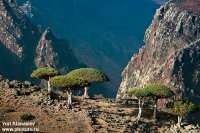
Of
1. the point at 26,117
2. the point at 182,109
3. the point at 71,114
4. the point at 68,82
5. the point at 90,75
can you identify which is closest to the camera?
the point at 26,117

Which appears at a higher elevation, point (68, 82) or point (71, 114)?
point (68, 82)

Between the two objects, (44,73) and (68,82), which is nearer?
(68,82)

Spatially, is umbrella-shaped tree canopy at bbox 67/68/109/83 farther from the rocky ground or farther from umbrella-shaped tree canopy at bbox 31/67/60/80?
the rocky ground

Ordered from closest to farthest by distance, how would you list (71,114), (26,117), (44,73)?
(26,117), (71,114), (44,73)

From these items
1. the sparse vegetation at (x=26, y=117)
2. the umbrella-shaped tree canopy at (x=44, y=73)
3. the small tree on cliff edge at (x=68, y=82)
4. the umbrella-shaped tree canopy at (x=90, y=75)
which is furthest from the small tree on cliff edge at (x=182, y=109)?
the umbrella-shaped tree canopy at (x=44, y=73)

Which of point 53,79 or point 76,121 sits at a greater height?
point 53,79

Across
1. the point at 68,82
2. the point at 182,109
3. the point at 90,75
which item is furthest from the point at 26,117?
the point at 182,109

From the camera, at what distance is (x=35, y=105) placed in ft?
290

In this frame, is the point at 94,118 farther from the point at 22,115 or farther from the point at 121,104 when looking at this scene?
the point at 121,104

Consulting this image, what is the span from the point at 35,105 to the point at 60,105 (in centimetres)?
476

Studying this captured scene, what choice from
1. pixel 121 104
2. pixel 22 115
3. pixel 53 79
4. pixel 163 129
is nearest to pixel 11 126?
pixel 22 115

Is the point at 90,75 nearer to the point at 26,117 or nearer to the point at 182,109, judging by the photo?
the point at 182,109

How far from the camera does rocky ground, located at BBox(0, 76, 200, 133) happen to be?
260 feet

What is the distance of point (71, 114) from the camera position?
85938 mm
